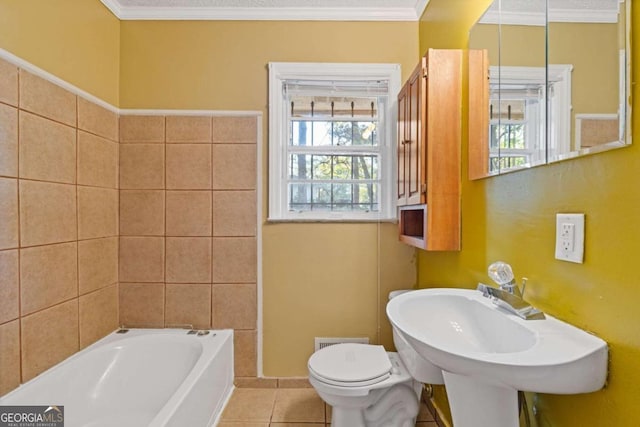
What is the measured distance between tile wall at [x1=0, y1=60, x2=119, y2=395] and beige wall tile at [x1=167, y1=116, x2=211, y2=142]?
1.14 ft

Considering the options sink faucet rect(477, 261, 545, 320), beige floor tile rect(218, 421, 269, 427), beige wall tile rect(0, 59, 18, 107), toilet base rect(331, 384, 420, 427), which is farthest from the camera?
beige floor tile rect(218, 421, 269, 427)

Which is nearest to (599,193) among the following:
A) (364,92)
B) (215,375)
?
(364,92)

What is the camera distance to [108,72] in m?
1.91

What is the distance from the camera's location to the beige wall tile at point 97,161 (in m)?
1.69

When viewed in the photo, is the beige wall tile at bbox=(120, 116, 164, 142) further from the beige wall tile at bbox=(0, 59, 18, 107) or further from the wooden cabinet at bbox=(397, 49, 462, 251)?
the wooden cabinet at bbox=(397, 49, 462, 251)

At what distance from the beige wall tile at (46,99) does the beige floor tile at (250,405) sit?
1768mm

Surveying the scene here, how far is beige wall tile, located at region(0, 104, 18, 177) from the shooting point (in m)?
1.27

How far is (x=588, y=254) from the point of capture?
31.7 inches

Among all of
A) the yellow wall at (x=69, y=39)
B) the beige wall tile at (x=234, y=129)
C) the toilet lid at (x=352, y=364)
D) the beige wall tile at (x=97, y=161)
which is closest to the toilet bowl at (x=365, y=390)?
the toilet lid at (x=352, y=364)

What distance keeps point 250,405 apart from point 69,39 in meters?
2.21

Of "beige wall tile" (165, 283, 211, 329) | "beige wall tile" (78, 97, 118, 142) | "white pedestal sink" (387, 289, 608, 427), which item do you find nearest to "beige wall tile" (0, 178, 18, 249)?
"beige wall tile" (78, 97, 118, 142)

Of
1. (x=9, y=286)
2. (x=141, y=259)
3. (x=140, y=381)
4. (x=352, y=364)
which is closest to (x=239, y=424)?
(x=140, y=381)

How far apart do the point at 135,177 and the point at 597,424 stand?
7.73 feet

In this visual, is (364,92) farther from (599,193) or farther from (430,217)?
(599,193)
